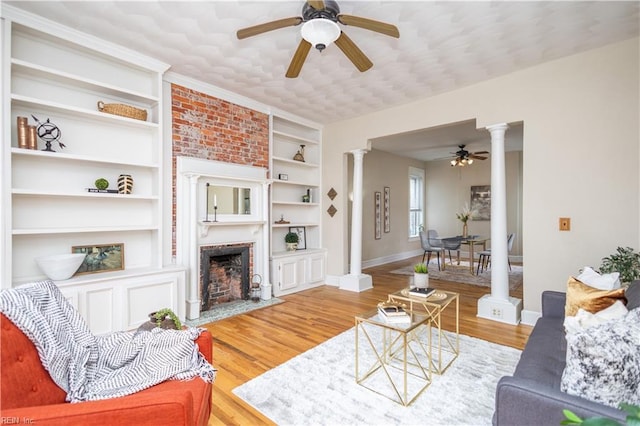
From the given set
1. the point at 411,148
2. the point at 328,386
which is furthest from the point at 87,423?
the point at 411,148

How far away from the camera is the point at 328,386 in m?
2.28

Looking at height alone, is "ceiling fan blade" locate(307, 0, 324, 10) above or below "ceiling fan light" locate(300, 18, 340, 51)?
above

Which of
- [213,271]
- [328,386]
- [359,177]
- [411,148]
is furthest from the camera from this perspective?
[411,148]

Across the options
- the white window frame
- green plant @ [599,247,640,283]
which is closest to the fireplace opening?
green plant @ [599,247,640,283]

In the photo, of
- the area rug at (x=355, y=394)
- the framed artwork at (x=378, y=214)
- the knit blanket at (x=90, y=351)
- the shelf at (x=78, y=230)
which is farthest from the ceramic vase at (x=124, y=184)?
the framed artwork at (x=378, y=214)

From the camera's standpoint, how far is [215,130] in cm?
419

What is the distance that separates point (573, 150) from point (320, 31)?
2965 mm

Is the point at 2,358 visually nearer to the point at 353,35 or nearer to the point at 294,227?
the point at 353,35

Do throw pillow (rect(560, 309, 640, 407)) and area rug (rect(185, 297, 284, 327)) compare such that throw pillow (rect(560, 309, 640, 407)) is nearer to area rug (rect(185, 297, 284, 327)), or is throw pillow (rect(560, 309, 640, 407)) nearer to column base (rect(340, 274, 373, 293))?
A: area rug (rect(185, 297, 284, 327))

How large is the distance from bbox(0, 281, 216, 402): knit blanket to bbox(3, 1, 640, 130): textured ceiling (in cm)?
235

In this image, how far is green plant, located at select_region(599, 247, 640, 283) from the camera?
2.65 meters

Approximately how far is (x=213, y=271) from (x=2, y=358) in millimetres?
3092

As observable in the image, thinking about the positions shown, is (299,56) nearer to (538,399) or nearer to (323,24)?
(323,24)

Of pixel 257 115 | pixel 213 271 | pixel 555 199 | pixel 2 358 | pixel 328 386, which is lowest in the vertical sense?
pixel 328 386
